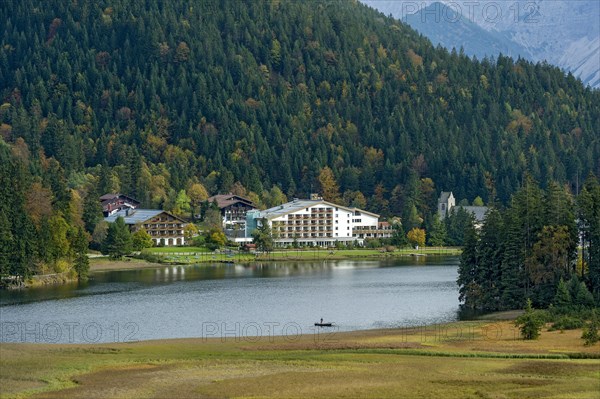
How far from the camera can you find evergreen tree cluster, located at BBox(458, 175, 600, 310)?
3733 inches

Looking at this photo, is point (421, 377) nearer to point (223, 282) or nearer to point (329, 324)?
point (329, 324)

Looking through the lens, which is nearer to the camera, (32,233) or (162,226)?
(32,233)

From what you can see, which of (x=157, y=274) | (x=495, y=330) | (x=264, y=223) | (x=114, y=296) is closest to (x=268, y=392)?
(x=495, y=330)

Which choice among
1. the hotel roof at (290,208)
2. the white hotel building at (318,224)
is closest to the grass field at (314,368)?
the white hotel building at (318,224)

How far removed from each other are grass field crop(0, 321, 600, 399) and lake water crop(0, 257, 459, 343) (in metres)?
7.29

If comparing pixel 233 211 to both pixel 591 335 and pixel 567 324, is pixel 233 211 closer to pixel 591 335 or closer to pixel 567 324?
pixel 567 324

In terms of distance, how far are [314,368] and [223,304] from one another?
3686 cm

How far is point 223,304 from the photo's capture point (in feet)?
335

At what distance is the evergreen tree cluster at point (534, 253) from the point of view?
94.8 metres

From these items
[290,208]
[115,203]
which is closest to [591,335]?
[290,208]

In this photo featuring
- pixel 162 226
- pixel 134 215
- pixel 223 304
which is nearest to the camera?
pixel 223 304

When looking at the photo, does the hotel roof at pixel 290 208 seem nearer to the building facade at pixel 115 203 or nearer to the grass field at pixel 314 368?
the building facade at pixel 115 203

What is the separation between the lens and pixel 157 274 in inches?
5271

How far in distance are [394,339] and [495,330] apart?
26.7ft
